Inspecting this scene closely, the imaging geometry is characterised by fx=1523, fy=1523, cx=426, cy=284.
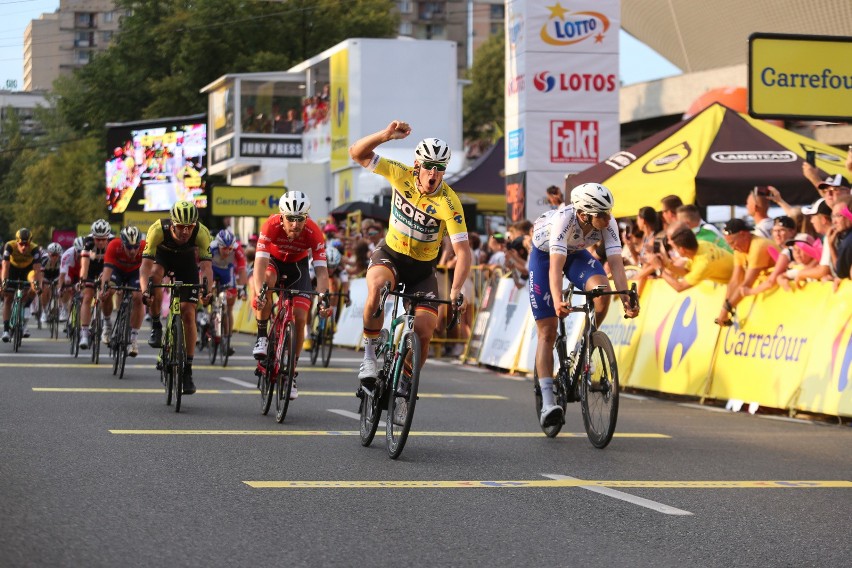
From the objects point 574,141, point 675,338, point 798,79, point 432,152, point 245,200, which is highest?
point 245,200

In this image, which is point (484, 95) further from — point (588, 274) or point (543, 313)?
point (588, 274)

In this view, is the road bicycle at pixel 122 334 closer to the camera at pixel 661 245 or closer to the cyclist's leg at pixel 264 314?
the cyclist's leg at pixel 264 314

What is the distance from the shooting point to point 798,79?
1532 cm

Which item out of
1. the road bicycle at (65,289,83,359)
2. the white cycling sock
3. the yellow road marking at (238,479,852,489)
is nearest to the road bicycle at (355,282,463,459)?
the yellow road marking at (238,479,852,489)

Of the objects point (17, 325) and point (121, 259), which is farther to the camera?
point (17, 325)

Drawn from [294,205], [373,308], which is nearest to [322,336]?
[294,205]

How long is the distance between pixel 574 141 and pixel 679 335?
8083mm

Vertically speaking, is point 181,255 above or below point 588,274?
above

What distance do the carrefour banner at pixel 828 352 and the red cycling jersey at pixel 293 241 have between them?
14.2 feet

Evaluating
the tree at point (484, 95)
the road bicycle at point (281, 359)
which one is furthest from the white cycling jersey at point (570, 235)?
the tree at point (484, 95)

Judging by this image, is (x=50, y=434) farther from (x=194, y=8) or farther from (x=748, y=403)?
(x=194, y=8)

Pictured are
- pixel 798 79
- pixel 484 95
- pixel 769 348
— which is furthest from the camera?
pixel 484 95

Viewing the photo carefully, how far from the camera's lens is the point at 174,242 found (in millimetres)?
14094

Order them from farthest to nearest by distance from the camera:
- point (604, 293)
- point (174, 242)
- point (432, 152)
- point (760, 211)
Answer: point (760, 211) → point (174, 242) → point (604, 293) → point (432, 152)
